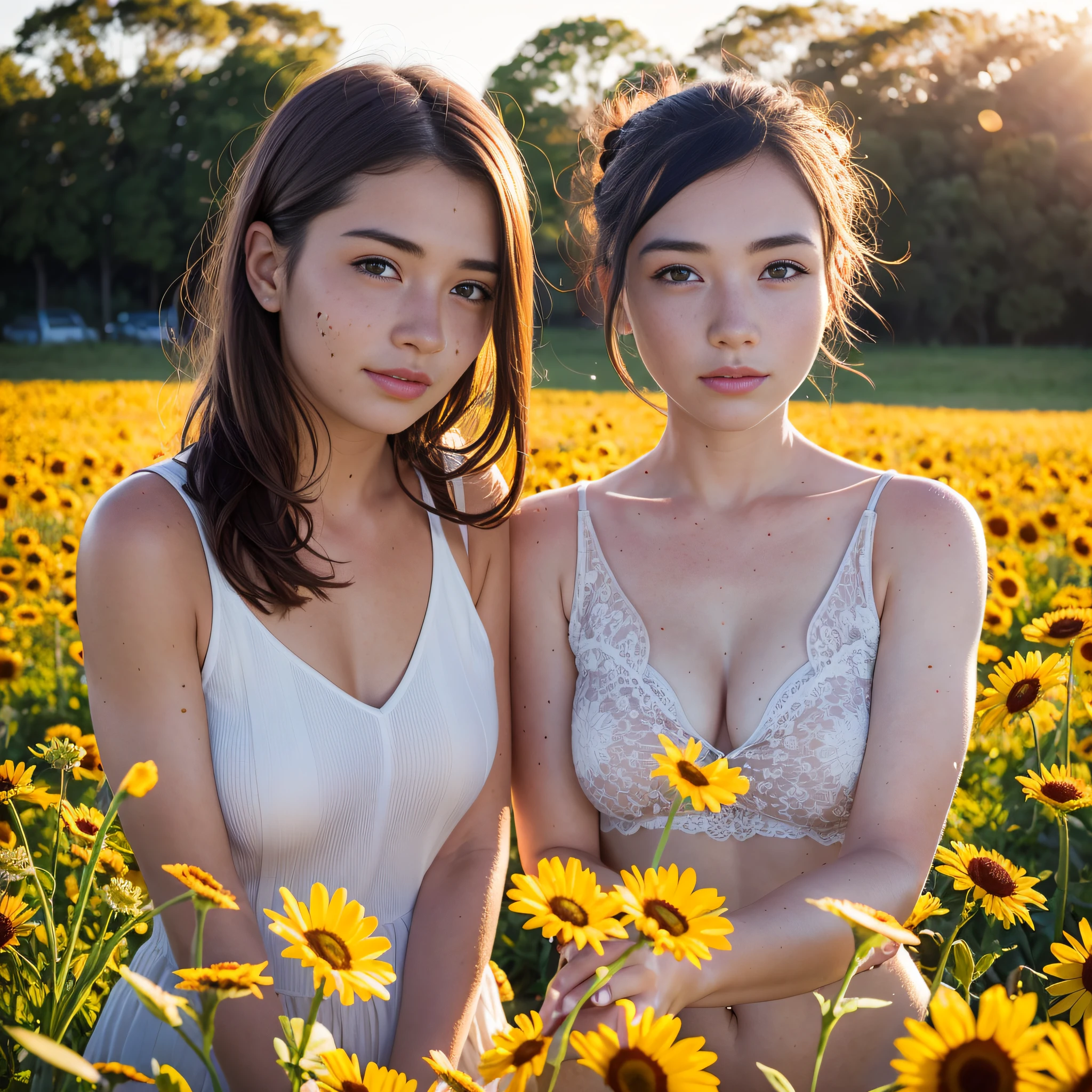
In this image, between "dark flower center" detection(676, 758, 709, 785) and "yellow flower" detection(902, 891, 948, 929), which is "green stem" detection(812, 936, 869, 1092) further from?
"yellow flower" detection(902, 891, 948, 929)

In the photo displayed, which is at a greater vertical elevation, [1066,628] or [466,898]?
[1066,628]

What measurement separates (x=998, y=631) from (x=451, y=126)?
92.5 inches

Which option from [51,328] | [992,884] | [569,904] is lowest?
[992,884]

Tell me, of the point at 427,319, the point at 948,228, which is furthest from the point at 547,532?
the point at 948,228

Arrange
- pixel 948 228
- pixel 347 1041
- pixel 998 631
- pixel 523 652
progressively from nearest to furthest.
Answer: pixel 347 1041 < pixel 523 652 < pixel 998 631 < pixel 948 228

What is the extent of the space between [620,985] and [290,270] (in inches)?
47.7

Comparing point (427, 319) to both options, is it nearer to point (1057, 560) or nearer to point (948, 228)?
point (1057, 560)

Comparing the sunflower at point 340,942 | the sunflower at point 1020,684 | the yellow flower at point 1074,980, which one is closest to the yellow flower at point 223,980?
the sunflower at point 340,942

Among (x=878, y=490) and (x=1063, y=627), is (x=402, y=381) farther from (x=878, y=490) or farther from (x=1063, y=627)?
(x=1063, y=627)

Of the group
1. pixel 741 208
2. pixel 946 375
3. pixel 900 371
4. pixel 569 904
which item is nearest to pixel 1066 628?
pixel 741 208

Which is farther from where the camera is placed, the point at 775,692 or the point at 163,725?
the point at 775,692

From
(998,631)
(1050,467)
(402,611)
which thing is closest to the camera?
(402,611)

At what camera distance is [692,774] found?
112cm

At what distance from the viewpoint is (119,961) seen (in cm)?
206
